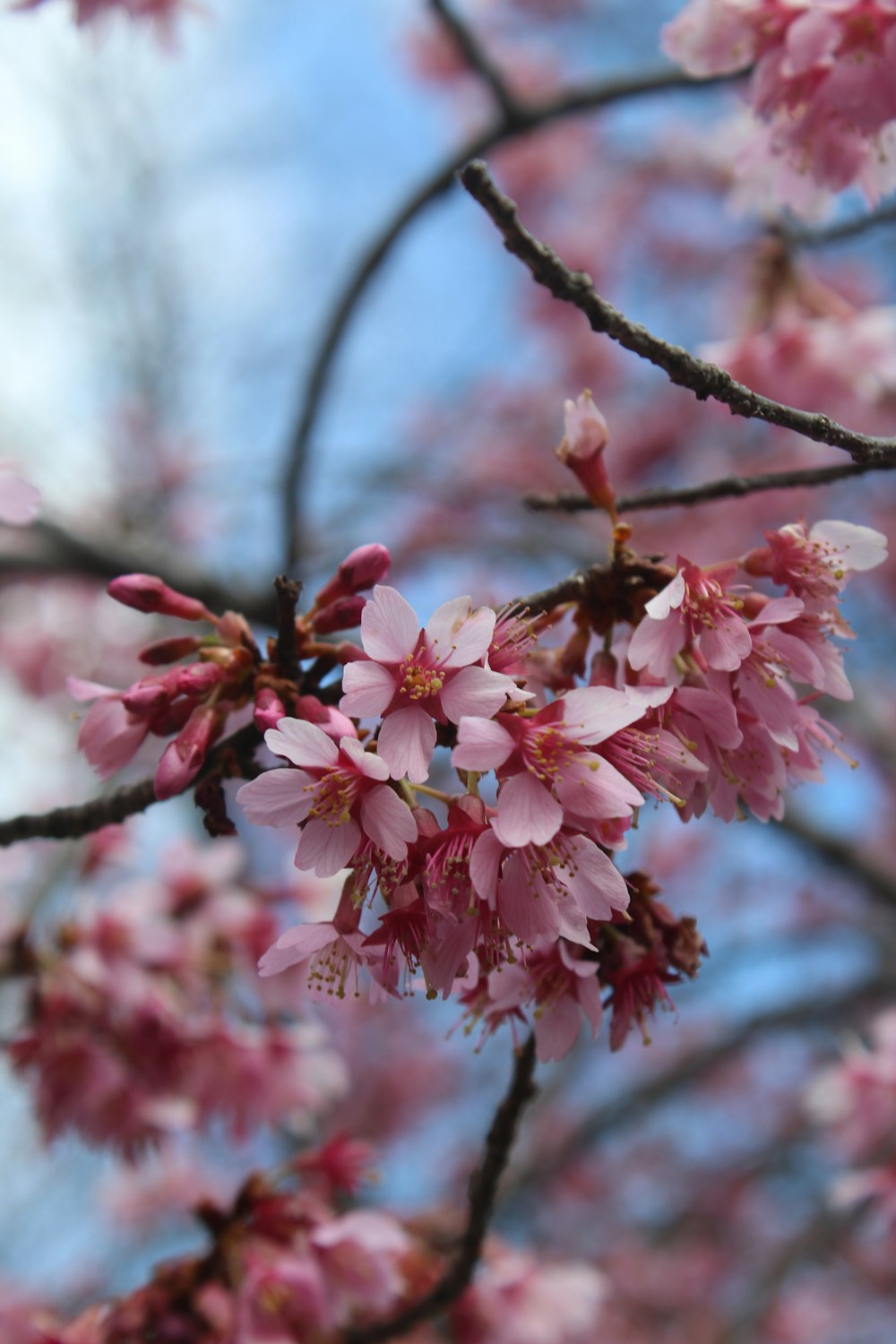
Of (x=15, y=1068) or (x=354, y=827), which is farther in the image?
(x=15, y=1068)

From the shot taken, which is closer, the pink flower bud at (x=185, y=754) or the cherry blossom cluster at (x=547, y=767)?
the cherry blossom cluster at (x=547, y=767)

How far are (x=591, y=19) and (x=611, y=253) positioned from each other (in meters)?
1.93

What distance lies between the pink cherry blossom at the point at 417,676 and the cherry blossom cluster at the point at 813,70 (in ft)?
4.38

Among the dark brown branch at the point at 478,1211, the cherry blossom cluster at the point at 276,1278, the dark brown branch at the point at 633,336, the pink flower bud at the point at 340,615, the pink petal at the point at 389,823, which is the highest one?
the dark brown branch at the point at 633,336

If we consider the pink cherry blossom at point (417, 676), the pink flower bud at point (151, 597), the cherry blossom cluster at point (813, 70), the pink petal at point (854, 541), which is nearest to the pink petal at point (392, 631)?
the pink cherry blossom at point (417, 676)

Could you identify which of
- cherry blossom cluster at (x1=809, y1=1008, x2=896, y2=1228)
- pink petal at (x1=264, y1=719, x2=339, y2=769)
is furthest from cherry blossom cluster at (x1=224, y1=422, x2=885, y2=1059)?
cherry blossom cluster at (x1=809, y1=1008, x2=896, y2=1228)

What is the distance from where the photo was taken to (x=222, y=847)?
2787mm

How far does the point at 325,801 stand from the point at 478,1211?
878mm

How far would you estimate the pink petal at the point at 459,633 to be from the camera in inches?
43.2

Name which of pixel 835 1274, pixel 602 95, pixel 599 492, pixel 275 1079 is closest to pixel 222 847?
pixel 275 1079

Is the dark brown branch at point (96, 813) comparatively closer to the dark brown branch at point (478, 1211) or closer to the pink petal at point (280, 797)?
the pink petal at point (280, 797)

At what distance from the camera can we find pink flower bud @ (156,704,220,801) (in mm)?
1206

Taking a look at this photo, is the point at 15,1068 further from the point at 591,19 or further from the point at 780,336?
the point at 591,19

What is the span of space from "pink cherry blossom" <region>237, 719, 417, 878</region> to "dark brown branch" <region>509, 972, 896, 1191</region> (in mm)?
3770
